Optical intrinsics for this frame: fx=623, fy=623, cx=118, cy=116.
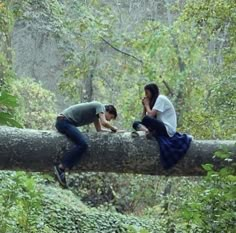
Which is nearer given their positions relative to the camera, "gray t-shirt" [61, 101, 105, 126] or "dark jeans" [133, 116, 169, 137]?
"dark jeans" [133, 116, 169, 137]

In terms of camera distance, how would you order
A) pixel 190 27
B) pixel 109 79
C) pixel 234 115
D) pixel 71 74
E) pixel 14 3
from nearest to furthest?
pixel 234 115 < pixel 14 3 < pixel 190 27 < pixel 71 74 < pixel 109 79

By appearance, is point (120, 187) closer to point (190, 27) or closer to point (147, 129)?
point (190, 27)

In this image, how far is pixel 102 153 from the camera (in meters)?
7.34

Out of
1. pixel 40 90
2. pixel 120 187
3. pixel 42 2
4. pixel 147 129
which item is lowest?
pixel 120 187

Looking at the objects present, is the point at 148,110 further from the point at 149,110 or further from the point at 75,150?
the point at 75,150

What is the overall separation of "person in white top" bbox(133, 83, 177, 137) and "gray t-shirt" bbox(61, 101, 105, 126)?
504 millimetres

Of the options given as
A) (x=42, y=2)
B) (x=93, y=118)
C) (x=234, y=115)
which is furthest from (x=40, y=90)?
(x=93, y=118)

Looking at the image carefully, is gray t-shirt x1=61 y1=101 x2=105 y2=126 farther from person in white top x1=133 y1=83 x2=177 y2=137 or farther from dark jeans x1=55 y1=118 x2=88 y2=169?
person in white top x1=133 y1=83 x2=177 y2=137

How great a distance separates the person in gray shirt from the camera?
286 inches

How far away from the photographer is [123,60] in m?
18.5

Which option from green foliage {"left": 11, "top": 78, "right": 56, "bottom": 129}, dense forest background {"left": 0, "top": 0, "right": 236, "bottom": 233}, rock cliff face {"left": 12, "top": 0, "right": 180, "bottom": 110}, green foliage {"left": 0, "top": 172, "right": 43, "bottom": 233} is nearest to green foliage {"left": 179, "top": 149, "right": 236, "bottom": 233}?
dense forest background {"left": 0, "top": 0, "right": 236, "bottom": 233}

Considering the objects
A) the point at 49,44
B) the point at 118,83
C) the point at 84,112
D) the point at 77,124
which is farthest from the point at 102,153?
the point at 49,44

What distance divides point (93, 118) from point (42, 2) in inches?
210

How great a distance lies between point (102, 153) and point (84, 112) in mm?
721
